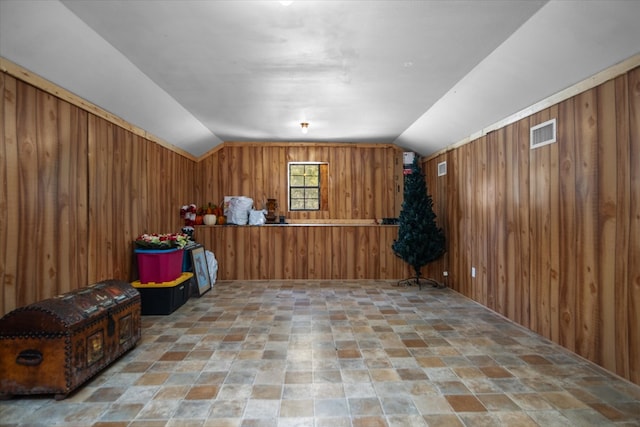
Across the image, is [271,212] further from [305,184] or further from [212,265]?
[212,265]

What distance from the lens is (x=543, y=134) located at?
10.9 ft

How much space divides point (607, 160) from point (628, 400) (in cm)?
178

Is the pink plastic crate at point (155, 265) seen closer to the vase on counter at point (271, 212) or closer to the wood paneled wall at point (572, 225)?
the vase on counter at point (271, 212)

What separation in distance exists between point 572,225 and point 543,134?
997 mm

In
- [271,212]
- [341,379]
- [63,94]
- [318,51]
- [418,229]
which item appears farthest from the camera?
[271,212]

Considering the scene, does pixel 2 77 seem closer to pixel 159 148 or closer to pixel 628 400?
pixel 159 148

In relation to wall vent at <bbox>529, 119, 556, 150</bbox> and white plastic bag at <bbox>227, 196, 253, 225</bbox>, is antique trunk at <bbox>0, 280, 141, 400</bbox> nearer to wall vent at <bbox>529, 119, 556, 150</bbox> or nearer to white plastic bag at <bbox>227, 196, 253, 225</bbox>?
white plastic bag at <bbox>227, 196, 253, 225</bbox>

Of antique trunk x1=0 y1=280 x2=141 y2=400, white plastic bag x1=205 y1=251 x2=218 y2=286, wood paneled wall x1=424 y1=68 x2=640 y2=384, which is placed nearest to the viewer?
antique trunk x1=0 y1=280 x2=141 y2=400

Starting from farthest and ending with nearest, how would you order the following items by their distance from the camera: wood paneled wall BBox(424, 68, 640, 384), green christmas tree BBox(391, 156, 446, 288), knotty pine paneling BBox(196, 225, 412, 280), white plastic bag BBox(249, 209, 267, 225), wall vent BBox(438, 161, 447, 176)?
white plastic bag BBox(249, 209, 267, 225), knotty pine paneling BBox(196, 225, 412, 280), wall vent BBox(438, 161, 447, 176), green christmas tree BBox(391, 156, 446, 288), wood paneled wall BBox(424, 68, 640, 384)

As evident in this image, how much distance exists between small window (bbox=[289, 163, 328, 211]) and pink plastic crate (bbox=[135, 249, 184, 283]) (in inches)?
122

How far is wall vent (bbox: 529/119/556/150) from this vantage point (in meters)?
3.21

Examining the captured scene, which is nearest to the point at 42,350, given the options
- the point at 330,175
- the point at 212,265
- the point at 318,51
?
the point at 318,51

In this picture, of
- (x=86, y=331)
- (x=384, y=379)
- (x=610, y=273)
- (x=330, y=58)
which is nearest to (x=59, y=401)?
(x=86, y=331)

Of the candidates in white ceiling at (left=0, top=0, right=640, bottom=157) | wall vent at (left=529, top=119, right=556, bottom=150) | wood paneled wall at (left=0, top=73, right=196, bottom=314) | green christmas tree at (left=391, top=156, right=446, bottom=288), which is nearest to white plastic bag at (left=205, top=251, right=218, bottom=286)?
wood paneled wall at (left=0, top=73, right=196, bottom=314)
